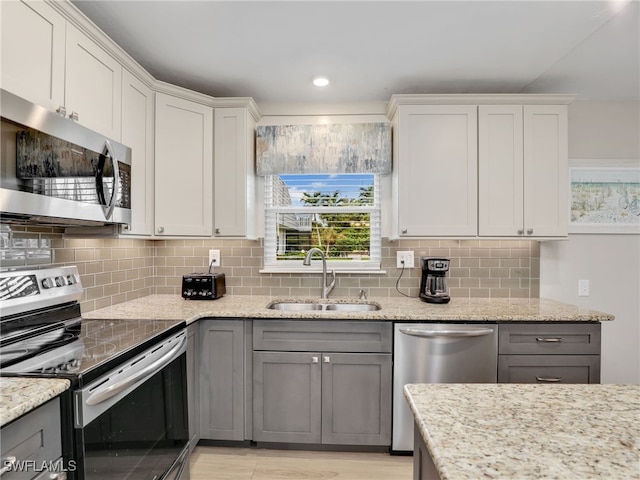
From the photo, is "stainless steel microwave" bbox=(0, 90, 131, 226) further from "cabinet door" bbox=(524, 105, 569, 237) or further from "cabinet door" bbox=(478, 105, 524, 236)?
"cabinet door" bbox=(524, 105, 569, 237)

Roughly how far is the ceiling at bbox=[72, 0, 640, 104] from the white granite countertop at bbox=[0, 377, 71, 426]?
1.67 m

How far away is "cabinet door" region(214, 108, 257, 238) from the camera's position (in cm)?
249

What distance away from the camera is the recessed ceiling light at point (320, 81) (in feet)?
7.83

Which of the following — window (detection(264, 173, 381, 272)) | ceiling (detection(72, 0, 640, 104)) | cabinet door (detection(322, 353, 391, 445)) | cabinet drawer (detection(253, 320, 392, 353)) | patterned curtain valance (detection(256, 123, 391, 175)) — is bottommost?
cabinet door (detection(322, 353, 391, 445))

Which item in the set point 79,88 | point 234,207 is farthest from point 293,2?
point 234,207

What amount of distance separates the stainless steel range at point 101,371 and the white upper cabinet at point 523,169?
217 centimetres

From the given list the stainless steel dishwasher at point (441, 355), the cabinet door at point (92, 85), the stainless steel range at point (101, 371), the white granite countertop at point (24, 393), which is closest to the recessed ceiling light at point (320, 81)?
the cabinet door at point (92, 85)

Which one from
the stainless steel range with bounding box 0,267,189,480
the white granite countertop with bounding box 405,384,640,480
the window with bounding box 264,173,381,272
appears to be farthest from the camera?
the window with bounding box 264,173,381,272

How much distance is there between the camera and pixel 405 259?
8.95 ft

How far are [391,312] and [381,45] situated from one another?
5.16 feet

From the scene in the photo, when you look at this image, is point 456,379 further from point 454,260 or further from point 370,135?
point 370,135

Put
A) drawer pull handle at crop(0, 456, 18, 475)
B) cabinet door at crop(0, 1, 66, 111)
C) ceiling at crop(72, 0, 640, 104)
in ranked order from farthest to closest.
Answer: ceiling at crop(72, 0, 640, 104) → cabinet door at crop(0, 1, 66, 111) → drawer pull handle at crop(0, 456, 18, 475)

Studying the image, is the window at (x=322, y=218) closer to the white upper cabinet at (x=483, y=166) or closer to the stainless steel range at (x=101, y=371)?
the white upper cabinet at (x=483, y=166)

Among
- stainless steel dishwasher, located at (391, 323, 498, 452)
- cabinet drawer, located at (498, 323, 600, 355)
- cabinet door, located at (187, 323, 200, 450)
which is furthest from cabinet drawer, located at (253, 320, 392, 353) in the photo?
cabinet drawer, located at (498, 323, 600, 355)
